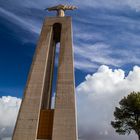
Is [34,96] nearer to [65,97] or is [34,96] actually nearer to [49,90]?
[65,97]

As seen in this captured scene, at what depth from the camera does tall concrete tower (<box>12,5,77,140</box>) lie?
84.2ft

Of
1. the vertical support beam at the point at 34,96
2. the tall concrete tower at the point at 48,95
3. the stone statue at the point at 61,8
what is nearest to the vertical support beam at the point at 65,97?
the tall concrete tower at the point at 48,95

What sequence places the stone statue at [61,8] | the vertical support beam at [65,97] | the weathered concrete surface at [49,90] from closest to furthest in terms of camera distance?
the vertical support beam at [65,97]
the weathered concrete surface at [49,90]
the stone statue at [61,8]

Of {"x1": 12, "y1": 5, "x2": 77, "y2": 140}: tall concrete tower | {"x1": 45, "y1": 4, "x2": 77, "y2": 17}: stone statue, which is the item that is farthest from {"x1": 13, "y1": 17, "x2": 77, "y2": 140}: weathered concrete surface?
{"x1": 45, "y1": 4, "x2": 77, "y2": 17}: stone statue

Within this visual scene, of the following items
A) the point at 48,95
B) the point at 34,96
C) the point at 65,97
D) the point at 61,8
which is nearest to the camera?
the point at 65,97

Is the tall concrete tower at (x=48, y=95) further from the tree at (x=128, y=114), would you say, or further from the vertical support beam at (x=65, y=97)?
the tree at (x=128, y=114)

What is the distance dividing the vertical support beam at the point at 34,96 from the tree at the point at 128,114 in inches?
474

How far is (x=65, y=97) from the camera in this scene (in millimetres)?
27016

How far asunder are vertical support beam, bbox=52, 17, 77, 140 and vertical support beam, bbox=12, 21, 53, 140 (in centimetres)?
175

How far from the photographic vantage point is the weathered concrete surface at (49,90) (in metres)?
25.6

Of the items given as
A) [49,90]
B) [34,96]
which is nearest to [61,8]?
[49,90]

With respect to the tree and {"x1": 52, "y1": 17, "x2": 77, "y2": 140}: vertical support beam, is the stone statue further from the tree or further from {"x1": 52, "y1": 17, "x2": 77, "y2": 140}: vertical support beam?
the tree

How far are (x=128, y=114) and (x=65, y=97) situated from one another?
11.2 m

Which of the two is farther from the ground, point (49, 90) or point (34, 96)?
point (49, 90)
